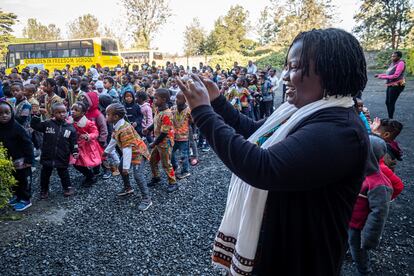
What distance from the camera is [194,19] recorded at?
4484cm

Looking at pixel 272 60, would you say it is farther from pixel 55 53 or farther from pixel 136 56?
pixel 55 53

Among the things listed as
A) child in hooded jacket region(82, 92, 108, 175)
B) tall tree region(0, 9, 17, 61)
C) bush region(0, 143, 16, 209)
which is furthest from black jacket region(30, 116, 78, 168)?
tall tree region(0, 9, 17, 61)

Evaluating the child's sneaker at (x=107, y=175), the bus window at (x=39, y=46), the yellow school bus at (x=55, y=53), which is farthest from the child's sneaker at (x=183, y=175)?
the bus window at (x=39, y=46)

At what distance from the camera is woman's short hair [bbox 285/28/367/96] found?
105 cm

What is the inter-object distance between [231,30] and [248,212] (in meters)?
42.8

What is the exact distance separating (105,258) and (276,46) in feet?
124

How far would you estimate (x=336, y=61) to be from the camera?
3.42ft

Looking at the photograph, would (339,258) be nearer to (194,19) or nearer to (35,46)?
(35,46)

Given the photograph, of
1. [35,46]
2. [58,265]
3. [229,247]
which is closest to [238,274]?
[229,247]

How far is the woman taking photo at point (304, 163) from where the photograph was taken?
97 cm

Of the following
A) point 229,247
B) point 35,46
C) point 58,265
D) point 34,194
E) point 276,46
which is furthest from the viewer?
point 276,46

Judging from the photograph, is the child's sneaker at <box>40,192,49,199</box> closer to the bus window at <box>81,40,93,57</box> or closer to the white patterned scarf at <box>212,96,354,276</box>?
the white patterned scarf at <box>212,96,354,276</box>

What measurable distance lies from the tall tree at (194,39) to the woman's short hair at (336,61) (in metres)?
43.0

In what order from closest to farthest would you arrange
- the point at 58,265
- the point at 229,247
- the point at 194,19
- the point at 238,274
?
the point at 238,274, the point at 229,247, the point at 58,265, the point at 194,19
